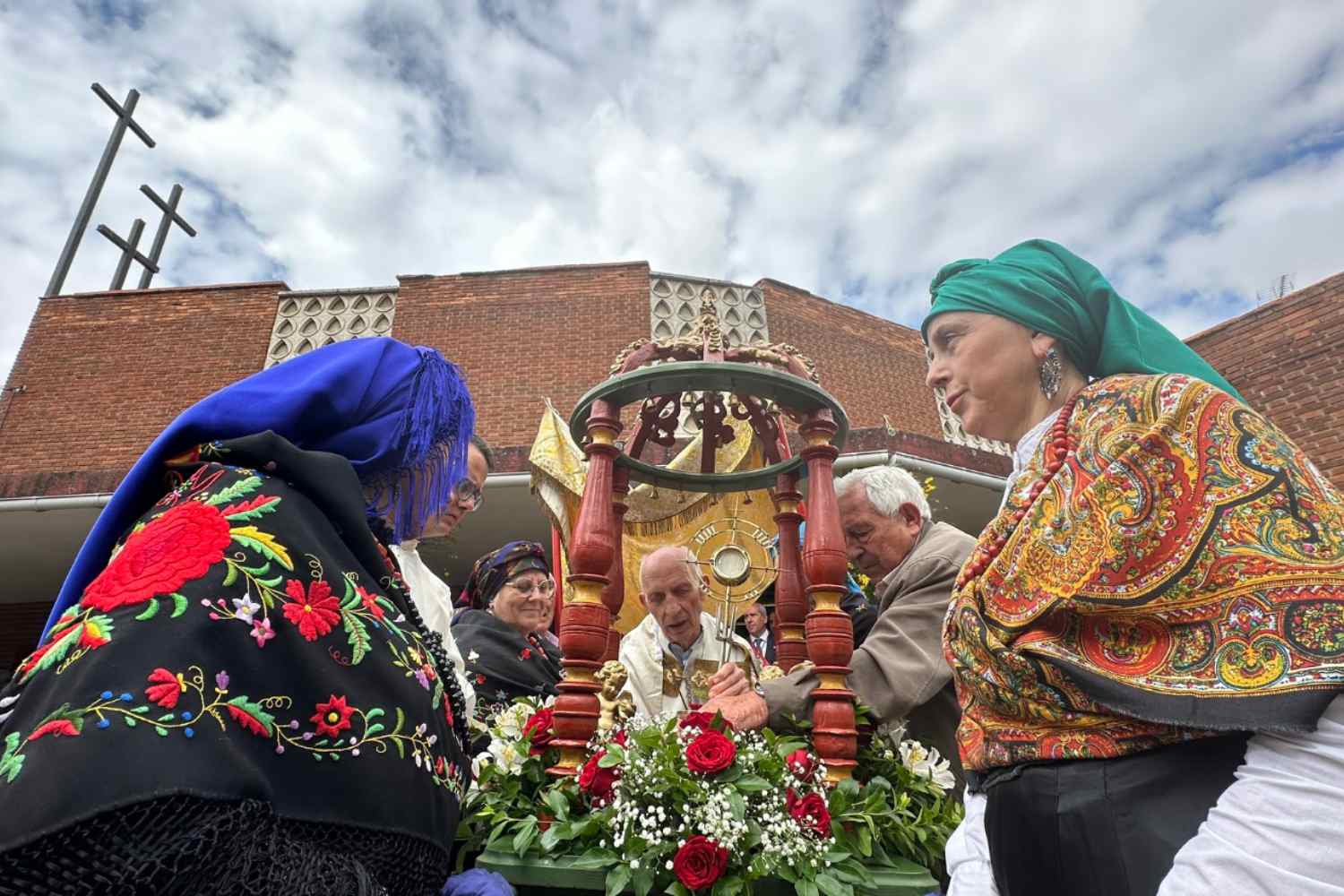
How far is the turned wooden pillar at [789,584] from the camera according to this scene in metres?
2.91

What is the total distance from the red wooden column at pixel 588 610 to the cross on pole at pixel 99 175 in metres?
12.1

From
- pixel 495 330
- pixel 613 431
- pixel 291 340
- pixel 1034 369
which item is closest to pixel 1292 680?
pixel 1034 369

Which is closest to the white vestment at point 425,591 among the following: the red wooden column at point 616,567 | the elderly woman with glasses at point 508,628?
the elderly woman with glasses at point 508,628

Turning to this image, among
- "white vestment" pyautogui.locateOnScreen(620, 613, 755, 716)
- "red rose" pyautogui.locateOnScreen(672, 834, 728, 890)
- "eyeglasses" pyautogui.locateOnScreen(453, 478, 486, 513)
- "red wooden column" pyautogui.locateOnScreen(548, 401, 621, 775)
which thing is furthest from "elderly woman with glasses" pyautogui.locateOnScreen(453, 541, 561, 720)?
"red rose" pyautogui.locateOnScreen(672, 834, 728, 890)

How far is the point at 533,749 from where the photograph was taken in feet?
7.36

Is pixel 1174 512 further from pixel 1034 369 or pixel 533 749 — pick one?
pixel 533 749

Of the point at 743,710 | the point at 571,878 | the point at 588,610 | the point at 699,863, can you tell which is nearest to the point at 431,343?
the point at 588,610

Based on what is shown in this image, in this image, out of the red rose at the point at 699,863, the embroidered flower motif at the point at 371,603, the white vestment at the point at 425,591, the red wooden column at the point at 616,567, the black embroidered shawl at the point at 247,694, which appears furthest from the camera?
the white vestment at the point at 425,591

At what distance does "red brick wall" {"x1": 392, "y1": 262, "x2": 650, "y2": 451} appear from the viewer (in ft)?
30.4

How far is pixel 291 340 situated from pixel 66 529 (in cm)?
356

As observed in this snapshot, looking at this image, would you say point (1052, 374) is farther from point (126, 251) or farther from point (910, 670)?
point (126, 251)

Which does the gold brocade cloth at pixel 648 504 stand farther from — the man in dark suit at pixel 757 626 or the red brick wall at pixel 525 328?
the red brick wall at pixel 525 328

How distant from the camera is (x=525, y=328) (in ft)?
32.0

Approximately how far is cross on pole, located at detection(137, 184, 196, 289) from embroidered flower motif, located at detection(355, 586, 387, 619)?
15.2m
